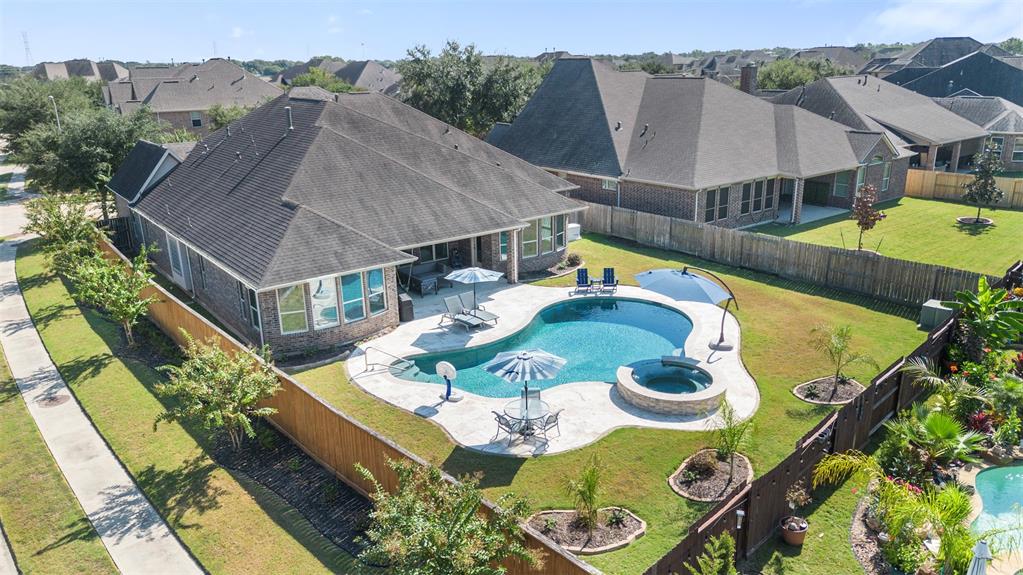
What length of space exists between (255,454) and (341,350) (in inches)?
237

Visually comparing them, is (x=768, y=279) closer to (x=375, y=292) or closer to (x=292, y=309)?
(x=375, y=292)

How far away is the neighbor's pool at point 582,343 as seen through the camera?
18984 mm

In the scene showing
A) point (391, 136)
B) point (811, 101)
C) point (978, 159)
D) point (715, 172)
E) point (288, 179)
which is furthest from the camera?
point (811, 101)

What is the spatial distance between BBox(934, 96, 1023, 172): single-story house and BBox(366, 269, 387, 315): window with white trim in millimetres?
45528

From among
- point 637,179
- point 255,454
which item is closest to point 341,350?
point 255,454

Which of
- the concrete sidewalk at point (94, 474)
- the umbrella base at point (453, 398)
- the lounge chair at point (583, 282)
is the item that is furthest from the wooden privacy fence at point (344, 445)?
the lounge chair at point (583, 282)

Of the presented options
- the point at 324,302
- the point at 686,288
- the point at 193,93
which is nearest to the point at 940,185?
the point at 686,288

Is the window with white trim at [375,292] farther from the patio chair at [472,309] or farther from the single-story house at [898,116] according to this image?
the single-story house at [898,116]

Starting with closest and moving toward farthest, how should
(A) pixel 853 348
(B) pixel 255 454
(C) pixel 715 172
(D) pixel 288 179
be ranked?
(B) pixel 255 454, (A) pixel 853 348, (D) pixel 288 179, (C) pixel 715 172

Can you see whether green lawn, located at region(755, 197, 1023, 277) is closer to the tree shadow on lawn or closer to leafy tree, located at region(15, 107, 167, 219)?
the tree shadow on lawn

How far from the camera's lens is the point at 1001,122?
4800 cm

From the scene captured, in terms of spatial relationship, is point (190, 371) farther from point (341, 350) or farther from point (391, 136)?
point (391, 136)

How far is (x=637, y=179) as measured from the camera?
1314 inches

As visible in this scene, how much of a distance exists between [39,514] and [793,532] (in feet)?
47.1
